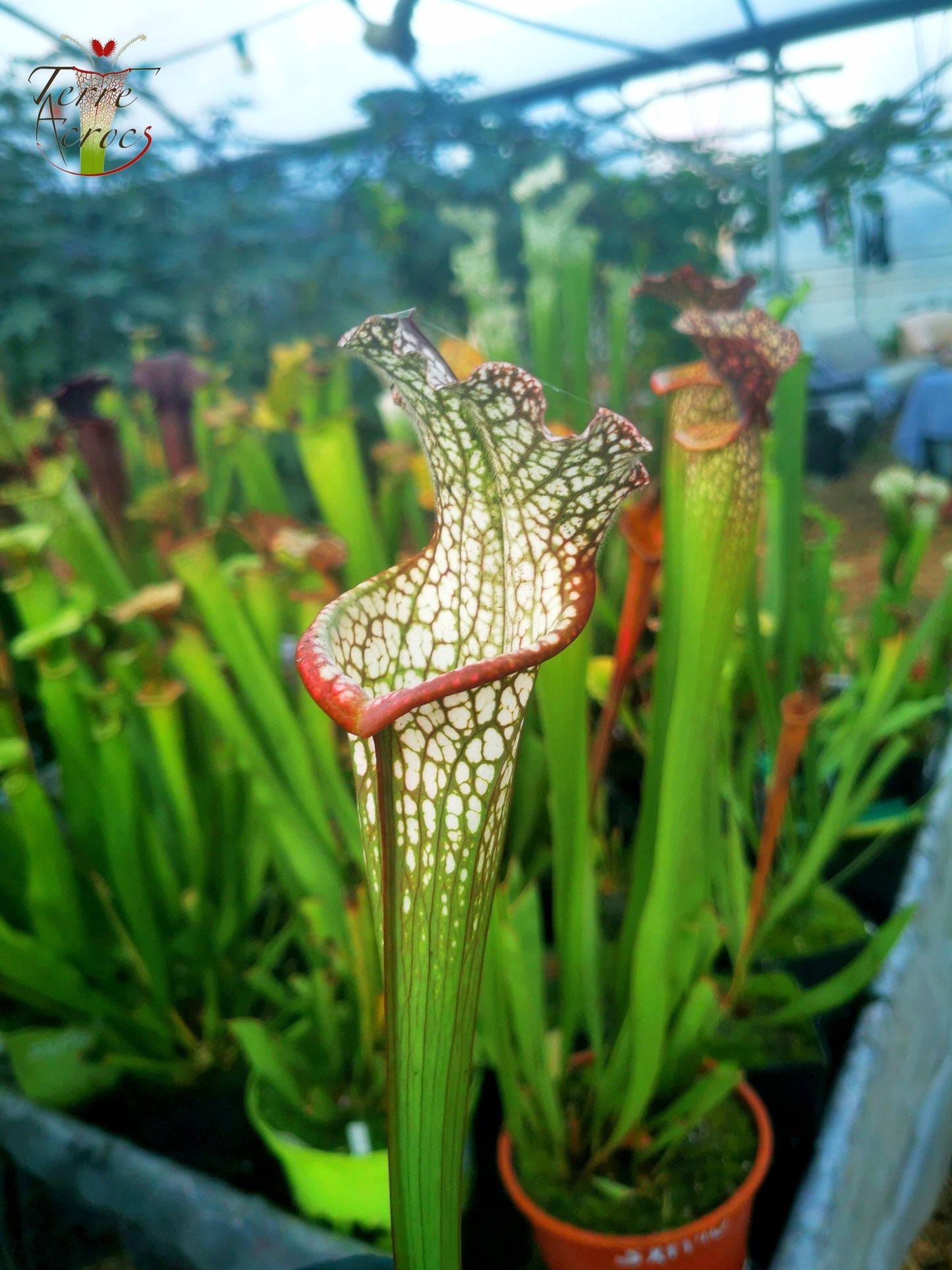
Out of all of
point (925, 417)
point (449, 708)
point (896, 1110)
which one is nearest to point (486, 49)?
point (925, 417)

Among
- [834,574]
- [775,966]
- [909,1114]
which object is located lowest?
[909,1114]

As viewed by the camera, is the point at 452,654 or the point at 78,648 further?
the point at 78,648

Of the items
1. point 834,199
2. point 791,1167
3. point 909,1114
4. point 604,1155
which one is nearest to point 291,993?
point 604,1155

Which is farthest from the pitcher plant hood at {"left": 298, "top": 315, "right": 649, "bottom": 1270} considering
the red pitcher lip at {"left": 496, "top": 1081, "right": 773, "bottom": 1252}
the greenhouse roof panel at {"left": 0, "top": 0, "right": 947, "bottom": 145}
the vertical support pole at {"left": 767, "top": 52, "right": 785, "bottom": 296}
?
the vertical support pole at {"left": 767, "top": 52, "right": 785, "bottom": 296}

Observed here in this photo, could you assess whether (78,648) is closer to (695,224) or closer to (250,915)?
(250,915)

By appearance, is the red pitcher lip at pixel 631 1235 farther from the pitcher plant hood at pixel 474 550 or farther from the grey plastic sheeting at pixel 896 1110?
the pitcher plant hood at pixel 474 550

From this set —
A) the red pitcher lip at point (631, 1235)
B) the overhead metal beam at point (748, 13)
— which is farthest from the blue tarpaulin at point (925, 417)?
the red pitcher lip at point (631, 1235)

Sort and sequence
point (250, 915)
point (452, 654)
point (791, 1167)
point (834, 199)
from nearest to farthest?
Result: point (452, 654) → point (791, 1167) → point (250, 915) → point (834, 199)
